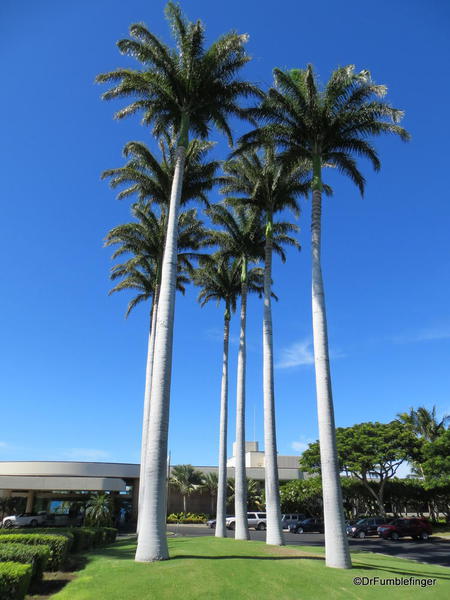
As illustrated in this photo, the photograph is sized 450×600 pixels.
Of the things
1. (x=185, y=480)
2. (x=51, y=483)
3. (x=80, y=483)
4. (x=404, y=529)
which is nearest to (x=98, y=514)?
(x=80, y=483)

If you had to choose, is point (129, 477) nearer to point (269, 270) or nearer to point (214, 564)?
point (269, 270)

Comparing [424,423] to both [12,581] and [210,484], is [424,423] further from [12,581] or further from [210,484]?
[12,581]

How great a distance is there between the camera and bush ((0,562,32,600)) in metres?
8.54

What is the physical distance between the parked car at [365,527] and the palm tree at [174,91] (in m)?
30.1

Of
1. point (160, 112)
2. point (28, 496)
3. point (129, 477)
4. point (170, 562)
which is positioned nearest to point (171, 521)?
point (129, 477)

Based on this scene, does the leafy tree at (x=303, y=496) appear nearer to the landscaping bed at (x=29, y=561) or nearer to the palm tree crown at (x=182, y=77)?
the landscaping bed at (x=29, y=561)

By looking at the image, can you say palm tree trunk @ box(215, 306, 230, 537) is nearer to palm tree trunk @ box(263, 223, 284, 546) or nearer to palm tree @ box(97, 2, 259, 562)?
palm tree trunk @ box(263, 223, 284, 546)

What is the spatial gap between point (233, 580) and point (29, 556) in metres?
5.06

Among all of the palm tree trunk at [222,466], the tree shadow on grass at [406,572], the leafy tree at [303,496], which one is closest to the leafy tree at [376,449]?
the leafy tree at [303,496]

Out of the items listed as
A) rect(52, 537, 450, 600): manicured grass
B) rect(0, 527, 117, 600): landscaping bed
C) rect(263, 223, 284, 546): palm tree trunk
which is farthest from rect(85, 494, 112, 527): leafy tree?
rect(52, 537, 450, 600): manicured grass

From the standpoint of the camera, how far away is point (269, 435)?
2109 centimetres

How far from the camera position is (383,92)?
56.4 ft

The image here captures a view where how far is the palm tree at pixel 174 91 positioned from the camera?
16.2 meters

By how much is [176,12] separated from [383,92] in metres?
8.83
